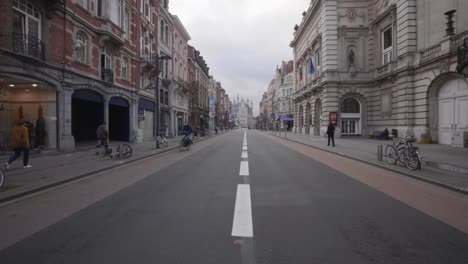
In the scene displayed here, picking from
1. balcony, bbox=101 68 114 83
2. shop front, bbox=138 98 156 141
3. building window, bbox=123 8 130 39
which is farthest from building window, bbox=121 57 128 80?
shop front, bbox=138 98 156 141

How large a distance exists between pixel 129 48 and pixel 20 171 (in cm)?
1631

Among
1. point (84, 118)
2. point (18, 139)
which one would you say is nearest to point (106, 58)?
point (84, 118)

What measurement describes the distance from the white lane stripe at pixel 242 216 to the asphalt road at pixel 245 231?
0.02 m

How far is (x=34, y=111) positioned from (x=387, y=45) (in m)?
31.5

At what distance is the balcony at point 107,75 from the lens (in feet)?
61.5

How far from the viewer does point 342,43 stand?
31.6 m

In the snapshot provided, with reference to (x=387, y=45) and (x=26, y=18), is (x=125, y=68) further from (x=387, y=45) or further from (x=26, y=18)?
(x=387, y=45)

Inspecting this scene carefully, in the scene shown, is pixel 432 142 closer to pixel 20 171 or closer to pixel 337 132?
pixel 337 132

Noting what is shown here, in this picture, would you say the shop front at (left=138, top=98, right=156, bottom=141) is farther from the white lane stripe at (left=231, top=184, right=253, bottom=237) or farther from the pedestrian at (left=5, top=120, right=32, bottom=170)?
the white lane stripe at (left=231, top=184, right=253, bottom=237)

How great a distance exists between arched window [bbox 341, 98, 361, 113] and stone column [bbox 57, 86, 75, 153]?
2873 centimetres

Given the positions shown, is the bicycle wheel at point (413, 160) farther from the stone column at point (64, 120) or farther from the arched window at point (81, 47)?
the arched window at point (81, 47)

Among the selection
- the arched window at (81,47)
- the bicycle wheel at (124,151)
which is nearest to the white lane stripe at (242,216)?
the bicycle wheel at (124,151)

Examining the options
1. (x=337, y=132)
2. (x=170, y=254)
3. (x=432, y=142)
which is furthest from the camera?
(x=337, y=132)

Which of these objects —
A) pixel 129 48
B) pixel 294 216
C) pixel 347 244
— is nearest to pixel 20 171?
pixel 294 216
